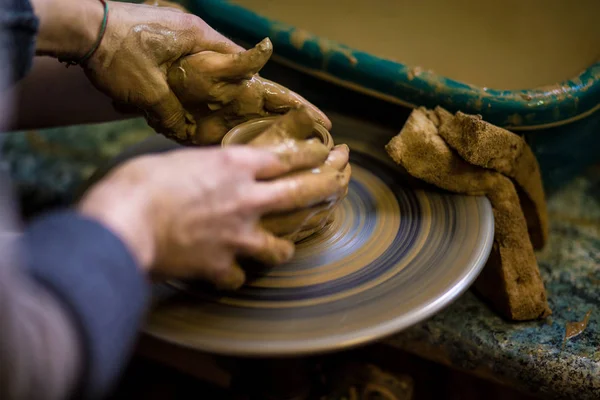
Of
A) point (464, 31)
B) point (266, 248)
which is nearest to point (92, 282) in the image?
point (266, 248)

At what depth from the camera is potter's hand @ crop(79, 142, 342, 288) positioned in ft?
2.43

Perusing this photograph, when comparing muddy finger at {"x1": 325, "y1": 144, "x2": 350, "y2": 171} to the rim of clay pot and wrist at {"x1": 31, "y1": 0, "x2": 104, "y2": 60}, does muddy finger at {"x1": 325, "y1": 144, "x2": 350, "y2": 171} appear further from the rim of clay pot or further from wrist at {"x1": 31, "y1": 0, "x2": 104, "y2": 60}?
wrist at {"x1": 31, "y1": 0, "x2": 104, "y2": 60}

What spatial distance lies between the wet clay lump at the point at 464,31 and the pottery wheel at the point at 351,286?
29.1 inches

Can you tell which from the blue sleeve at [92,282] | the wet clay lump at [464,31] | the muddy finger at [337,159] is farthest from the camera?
the wet clay lump at [464,31]

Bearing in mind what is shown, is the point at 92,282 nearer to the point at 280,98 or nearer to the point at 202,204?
the point at 202,204

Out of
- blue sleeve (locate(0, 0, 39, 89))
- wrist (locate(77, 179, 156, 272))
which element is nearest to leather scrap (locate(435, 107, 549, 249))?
wrist (locate(77, 179, 156, 272))

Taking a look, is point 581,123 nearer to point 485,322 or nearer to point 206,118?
point 485,322

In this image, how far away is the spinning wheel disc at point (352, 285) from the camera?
89 cm

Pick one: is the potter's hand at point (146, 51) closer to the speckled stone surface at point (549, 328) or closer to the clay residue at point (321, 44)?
the clay residue at point (321, 44)

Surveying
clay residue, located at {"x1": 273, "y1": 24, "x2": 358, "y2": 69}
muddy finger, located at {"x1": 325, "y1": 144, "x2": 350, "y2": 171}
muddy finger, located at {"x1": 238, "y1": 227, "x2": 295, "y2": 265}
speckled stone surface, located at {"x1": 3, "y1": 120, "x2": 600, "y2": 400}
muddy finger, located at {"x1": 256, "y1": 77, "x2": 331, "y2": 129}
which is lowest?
speckled stone surface, located at {"x1": 3, "y1": 120, "x2": 600, "y2": 400}

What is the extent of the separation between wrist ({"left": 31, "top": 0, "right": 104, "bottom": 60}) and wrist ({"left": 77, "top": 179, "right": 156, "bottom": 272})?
0.52 metres

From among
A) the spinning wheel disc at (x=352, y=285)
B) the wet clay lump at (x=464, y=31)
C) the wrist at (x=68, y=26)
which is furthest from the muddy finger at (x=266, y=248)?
the wet clay lump at (x=464, y=31)

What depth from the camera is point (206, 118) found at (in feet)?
4.20

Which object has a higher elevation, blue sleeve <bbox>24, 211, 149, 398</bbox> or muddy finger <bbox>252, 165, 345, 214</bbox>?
muddy finger <bbox>252, 165, 345, 214</bbox>
